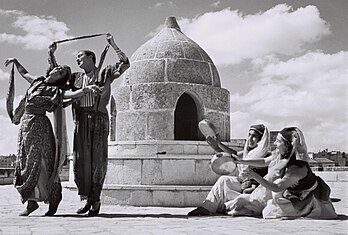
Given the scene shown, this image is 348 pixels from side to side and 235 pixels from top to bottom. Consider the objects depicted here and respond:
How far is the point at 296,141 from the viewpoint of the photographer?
6.06m

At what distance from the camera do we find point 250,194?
6797 mm

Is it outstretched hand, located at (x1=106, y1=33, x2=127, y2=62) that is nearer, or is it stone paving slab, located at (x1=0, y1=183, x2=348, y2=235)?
stone paving slab, located at (x1=0, y1=183, x2=348, y2=235)

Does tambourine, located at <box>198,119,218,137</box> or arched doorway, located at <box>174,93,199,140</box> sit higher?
arched doorway, located at <box>174,93,199,140</box>

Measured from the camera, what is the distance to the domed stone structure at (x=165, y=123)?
9.21 metres

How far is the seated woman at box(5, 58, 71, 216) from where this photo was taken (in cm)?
640

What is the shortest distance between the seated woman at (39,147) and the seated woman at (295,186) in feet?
9.05

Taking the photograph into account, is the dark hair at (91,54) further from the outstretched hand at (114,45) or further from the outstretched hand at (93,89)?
the outstretched hand at (93,89)

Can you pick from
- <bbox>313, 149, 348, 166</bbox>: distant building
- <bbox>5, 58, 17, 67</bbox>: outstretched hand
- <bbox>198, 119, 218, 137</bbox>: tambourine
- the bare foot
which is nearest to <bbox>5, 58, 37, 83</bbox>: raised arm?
<bbox>5, 58, 17, 67</bbox>: outstretched hand

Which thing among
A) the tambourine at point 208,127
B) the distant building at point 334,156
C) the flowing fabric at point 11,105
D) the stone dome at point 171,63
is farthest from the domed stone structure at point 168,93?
the distant building at point 334,156

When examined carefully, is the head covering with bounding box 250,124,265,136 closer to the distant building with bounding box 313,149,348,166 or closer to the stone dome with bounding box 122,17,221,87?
the stone dome with bounding box 122,17,221,87

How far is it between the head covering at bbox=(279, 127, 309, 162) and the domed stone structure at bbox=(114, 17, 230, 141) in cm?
458

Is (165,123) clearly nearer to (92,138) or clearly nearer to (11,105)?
(92,138)

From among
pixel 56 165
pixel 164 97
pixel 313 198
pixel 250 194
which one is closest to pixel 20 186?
pixel 56 165

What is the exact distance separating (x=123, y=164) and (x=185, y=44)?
3.60 m
